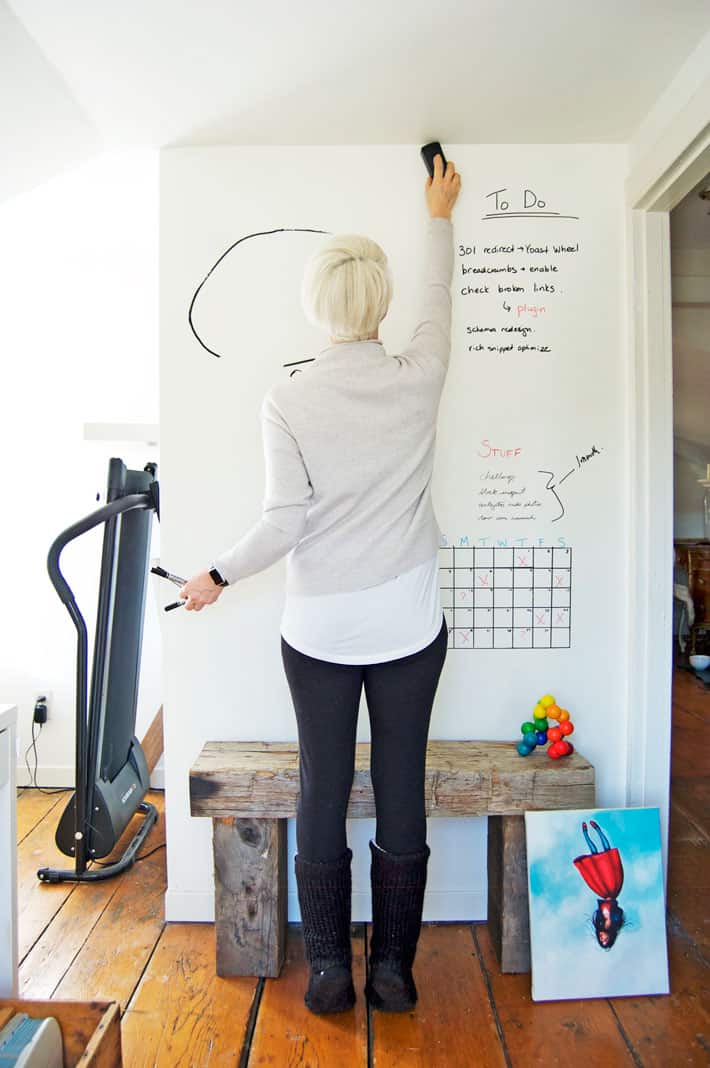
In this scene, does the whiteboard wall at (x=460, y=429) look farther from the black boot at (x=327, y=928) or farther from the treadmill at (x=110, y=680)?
the black boot at (x=327, y=928)

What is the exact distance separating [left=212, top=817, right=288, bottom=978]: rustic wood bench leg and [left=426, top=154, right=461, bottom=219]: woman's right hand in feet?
5.12

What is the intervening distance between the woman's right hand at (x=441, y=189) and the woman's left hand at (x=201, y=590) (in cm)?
107

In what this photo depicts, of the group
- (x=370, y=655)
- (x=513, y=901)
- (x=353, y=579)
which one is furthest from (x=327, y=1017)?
(x=353, y=579)

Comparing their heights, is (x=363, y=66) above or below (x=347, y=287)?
above

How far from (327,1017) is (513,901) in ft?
1.66

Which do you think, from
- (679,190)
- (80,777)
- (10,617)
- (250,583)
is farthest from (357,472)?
(10,617)

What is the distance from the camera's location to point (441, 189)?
5.85 ft

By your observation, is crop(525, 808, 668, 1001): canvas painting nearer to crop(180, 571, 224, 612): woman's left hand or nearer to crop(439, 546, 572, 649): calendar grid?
crop(439, 546, 572, 649): calendar grid

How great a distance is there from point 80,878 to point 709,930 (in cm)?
178

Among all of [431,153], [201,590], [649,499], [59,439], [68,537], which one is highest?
[431,153]

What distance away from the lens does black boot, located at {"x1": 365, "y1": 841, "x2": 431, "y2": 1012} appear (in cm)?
145

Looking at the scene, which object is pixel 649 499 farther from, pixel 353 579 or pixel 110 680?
pixel 110 680

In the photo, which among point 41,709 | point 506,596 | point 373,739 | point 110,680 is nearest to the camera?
point 373,739

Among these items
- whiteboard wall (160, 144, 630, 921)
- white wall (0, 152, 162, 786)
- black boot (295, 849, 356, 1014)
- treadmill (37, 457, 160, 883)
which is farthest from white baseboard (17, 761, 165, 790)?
black boot (295, 849, 356, 1014)
